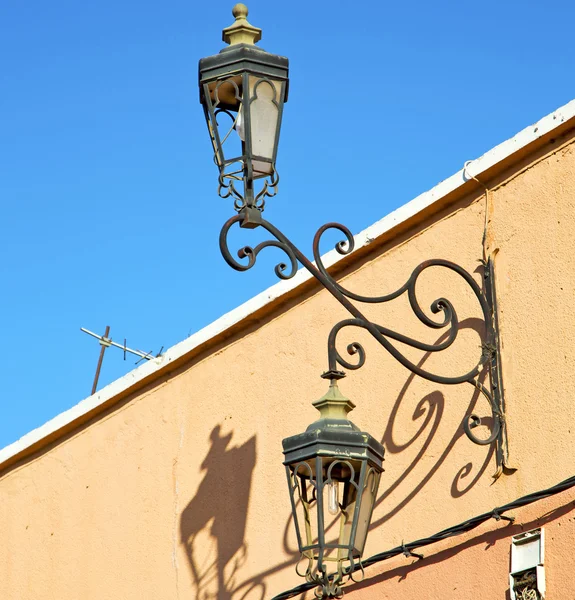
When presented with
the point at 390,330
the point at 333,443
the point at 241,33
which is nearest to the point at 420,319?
the point at 390,330

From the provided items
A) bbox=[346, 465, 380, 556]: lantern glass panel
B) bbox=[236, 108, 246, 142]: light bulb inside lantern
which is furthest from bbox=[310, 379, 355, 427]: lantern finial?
bbox=[236, 108, 246, 142]: light bulb inside lantern

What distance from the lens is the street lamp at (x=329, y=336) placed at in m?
4.70

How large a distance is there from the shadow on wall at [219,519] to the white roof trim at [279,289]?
A: 590 mm

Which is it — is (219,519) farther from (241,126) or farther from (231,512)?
(241,126)

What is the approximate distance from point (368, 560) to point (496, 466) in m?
0.79

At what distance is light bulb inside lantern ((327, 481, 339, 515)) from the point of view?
186 inches

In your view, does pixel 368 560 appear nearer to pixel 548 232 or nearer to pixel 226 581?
pixel 226 581

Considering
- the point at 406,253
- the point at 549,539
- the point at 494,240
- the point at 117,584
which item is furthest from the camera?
the point at 117,584

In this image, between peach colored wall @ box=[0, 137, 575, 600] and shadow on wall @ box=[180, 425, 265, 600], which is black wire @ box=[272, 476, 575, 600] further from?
shadow on wall @ box=[180, 425, 265, 600]

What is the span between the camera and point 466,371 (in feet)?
17.8

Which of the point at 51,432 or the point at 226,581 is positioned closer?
the point at 226,581

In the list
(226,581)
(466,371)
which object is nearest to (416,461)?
(466,371)

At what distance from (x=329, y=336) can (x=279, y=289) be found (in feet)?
5.39

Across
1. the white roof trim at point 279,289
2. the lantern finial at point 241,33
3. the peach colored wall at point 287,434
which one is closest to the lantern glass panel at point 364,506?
the peach colored wall at point 287,434
